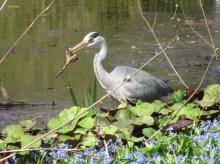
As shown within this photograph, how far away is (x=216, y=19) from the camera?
611 inches

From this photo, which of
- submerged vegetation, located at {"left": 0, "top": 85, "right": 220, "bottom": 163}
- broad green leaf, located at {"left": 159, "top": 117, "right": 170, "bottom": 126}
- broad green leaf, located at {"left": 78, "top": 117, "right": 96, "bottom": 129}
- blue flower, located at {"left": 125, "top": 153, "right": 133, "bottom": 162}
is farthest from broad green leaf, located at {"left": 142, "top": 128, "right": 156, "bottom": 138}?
blue flower, located at {"left": 125, "top": 153, "right": 133, "bottom": 162}

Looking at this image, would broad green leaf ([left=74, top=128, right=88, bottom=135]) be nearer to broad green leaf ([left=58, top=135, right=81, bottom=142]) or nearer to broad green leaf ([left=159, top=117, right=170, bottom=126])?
broad green leaf ([left=58, top=135, right=81, bottom=142])

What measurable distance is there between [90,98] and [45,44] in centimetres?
664

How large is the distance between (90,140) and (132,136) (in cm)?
33

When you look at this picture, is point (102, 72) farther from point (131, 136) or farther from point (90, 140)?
point (90, 140)

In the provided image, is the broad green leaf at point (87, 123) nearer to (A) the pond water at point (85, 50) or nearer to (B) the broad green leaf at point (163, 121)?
(B) the broad green leaf at point (163, 121)

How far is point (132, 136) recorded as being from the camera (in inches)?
179

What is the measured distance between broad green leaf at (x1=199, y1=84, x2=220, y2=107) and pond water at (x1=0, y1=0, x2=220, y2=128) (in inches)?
75.3

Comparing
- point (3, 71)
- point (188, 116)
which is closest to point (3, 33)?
point (3, 71)

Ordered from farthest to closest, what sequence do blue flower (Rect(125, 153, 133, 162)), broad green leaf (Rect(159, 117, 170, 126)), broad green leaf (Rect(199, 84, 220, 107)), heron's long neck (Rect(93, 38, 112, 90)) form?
1. heron's long neck (Rect(93, 38, 112, 90))
2. broad green leaf (Rect(199, 84, 220, 107))
3. broad green leaf (Rect(159, 117, 170, 126))
4. blue flower (Rect(125, 153, 133, 162))

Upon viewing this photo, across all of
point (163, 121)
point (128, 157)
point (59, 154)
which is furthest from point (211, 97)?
point (59, 154)

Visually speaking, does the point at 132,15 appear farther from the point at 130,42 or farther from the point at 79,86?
the point at 79,86

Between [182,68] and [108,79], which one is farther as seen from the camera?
[182,68]

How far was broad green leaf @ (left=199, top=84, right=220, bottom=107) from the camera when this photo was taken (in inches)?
196
